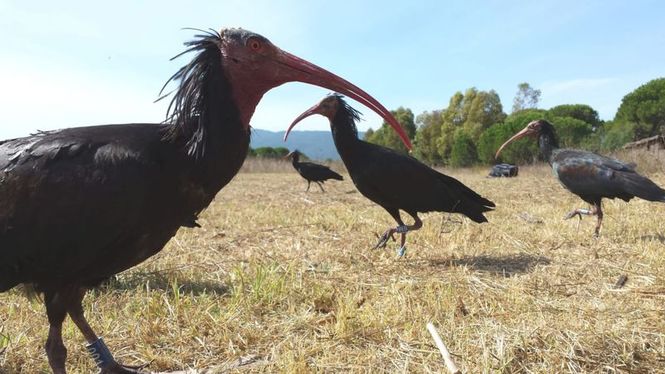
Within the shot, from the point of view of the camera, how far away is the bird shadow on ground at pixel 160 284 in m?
3.67

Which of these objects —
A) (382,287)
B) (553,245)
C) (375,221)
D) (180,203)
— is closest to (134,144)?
(180,203)

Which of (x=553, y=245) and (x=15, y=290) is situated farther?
(x=553, y=245)

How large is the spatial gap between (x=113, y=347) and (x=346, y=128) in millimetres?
3724

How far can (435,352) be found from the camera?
242cm

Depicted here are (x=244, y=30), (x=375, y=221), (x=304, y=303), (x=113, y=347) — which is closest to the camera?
(x=244, y=30)

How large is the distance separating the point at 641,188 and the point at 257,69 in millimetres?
5561

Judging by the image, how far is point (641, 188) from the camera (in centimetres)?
589

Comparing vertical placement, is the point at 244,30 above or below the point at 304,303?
above

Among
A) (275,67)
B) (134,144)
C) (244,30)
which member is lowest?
(134,144)

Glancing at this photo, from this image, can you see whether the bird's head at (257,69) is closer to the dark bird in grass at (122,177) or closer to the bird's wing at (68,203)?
the dark bird in grass at (122,177)

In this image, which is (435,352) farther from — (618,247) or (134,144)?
(618,247)

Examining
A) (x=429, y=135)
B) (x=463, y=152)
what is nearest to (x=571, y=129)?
(x=463, y=152)

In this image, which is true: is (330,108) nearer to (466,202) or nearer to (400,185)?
(400,185)

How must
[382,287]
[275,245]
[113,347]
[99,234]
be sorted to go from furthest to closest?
[275,245], [382,287], [113,347], [99,234]
